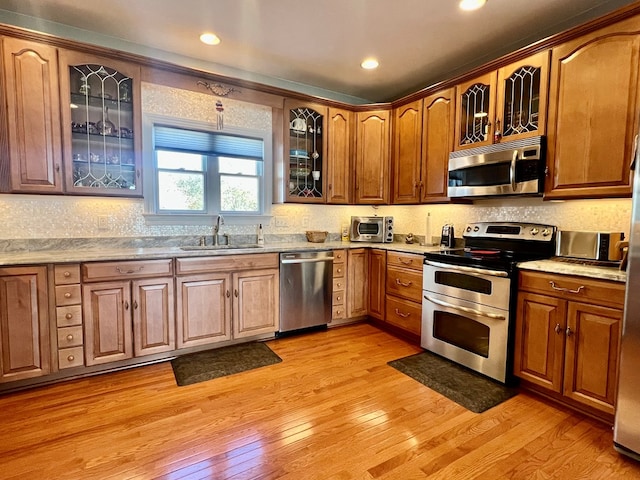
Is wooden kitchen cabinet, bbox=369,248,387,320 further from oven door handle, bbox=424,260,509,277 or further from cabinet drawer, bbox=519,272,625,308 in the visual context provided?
cabinet drawer, bbox=519,272,625,308

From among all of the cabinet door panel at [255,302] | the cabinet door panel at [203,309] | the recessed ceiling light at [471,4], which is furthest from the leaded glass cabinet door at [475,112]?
the cabinet door panel at [203,309]

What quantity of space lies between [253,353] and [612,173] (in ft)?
9.97

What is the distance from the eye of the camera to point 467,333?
2.69 meters

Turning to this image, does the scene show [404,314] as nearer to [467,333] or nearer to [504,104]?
[467,333]

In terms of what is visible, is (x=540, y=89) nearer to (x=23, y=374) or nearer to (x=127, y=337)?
(x=127, y=337)

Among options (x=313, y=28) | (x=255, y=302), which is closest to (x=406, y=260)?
(x=255, y=302)

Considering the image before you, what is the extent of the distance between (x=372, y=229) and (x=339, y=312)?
1.07 meters

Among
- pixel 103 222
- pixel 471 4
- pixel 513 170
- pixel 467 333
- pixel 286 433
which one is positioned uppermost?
pixel 471 4

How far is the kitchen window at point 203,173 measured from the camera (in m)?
3.18

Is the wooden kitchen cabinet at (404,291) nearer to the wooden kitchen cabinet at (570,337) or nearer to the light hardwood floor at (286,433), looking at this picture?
the light hardwood floor at (286,433)

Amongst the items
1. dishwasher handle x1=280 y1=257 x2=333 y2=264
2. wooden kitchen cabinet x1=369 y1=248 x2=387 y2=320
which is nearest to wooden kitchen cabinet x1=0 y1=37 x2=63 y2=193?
dishwasher handle x1=280 y1=257 x2=333 y2=264

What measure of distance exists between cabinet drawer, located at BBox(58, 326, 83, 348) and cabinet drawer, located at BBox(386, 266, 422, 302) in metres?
2.78

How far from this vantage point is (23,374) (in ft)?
7.56

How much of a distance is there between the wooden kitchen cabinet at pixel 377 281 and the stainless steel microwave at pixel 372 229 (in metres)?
0.27
